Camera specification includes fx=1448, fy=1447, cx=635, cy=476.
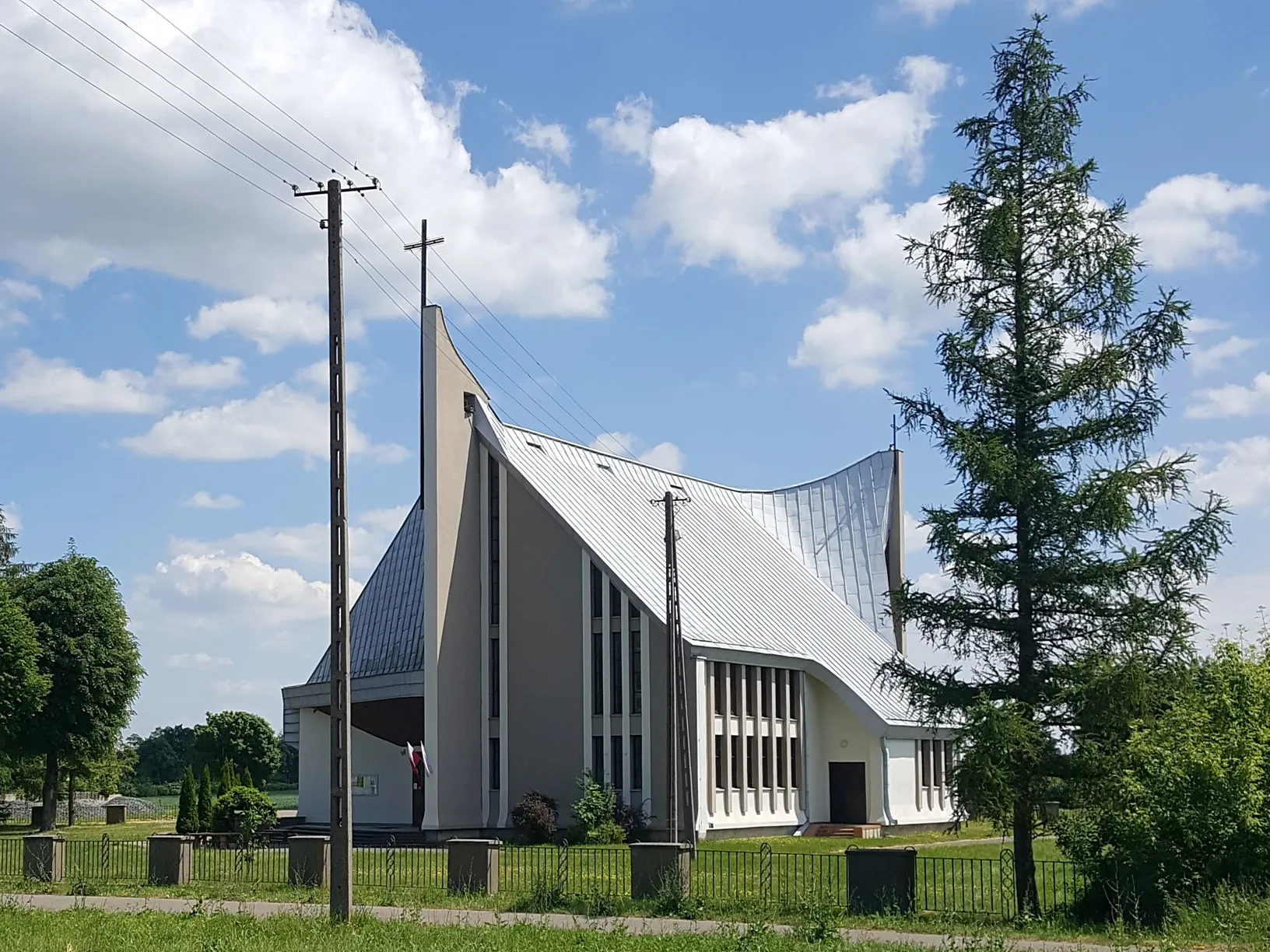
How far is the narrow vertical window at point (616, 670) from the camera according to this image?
4081cm

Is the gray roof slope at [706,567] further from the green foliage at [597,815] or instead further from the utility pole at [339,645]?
the utility pole at [339,645]

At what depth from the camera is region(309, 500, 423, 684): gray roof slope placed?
4553 centimetres

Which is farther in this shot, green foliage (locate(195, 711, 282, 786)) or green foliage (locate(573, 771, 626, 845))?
green foliage (locate(195, 711, 282, 786))

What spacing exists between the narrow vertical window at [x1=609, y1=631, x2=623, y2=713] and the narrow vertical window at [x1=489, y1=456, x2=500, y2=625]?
414cm

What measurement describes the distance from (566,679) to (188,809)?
35.9 feet

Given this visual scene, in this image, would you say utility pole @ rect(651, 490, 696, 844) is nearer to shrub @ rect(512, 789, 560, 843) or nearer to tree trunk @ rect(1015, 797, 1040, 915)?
shrub @ rect(512, 789, 560, 843)

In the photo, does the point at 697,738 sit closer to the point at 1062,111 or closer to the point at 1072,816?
the point at 1072,816

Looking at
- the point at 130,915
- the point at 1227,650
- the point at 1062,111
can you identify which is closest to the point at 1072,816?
the point at 1227,650

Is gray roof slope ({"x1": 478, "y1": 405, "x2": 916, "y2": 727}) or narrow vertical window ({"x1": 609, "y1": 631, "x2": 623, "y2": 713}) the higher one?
gray roof slope ({"x1": 478, "y1": 405, "x2": 916, "y2": 727})

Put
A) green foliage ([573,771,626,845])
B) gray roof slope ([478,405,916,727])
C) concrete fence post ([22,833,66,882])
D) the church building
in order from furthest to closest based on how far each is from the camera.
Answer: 1. gray roof slope ([478,405,916,727])
2. the church building
3. green foliage ([573,771,626,845])
4. concrete fence post ([22,833,66,882])

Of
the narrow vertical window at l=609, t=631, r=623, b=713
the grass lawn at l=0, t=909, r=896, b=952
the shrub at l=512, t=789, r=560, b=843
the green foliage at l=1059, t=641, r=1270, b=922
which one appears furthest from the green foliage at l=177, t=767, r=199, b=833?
the green foliage at l=1059, t=641, r=1270, b=922

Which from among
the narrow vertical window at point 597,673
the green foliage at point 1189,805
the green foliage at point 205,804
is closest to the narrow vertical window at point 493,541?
the narrow vertical window at point 597,673

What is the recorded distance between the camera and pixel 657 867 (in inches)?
868

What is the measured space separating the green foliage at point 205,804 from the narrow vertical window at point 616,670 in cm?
1126
